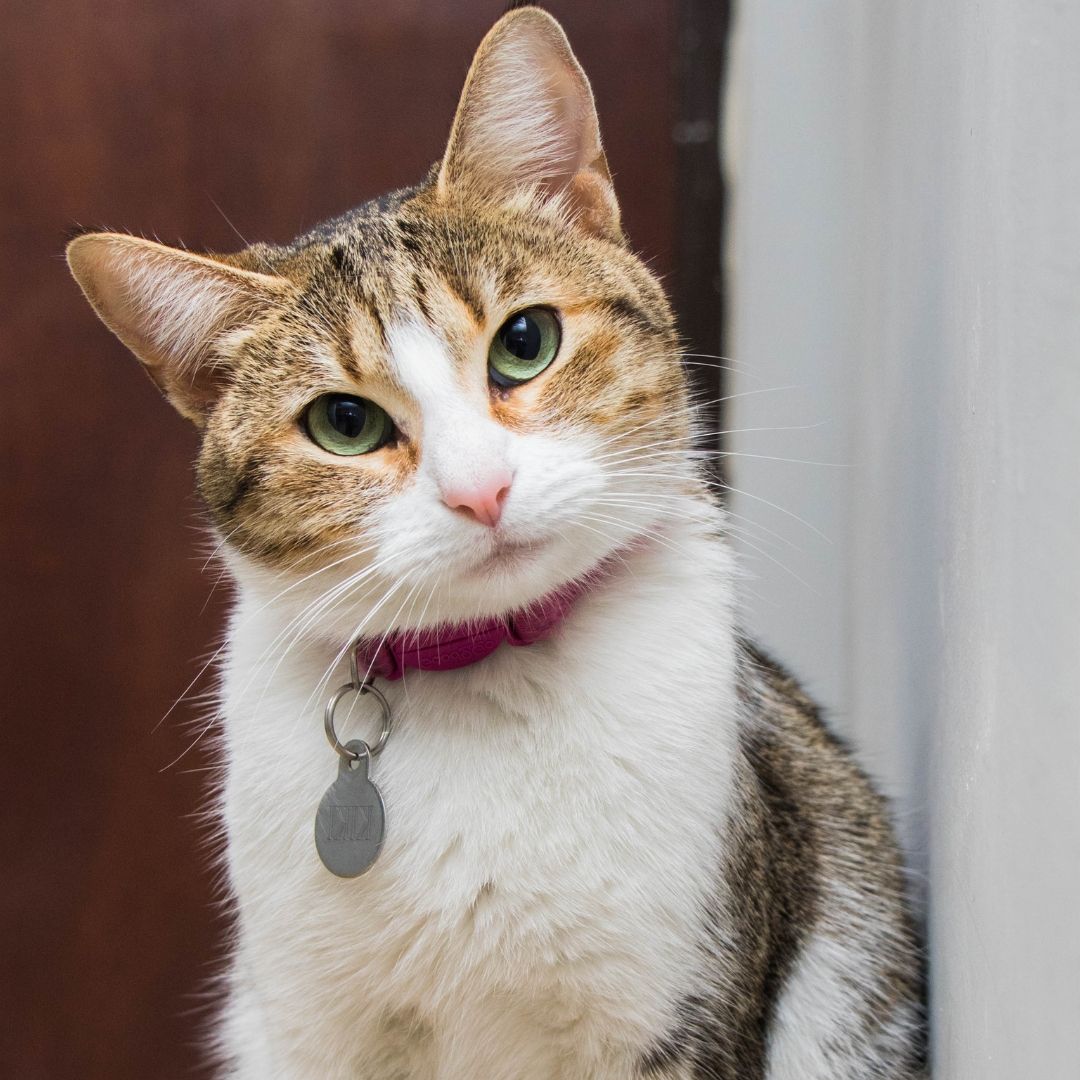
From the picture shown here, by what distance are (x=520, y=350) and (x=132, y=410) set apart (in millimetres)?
905

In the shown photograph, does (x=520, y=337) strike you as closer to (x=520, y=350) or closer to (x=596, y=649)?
(x=520, y=350)

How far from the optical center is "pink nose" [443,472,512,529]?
80cm

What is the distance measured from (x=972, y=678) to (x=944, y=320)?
333 mm

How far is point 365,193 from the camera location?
1.67 metres

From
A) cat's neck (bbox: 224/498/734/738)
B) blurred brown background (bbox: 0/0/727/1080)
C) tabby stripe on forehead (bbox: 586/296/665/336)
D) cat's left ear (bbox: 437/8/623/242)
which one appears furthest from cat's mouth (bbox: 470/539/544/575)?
blurred brown background (bbox: 0/0/727/1080)

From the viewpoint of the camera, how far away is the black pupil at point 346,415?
3.01ft

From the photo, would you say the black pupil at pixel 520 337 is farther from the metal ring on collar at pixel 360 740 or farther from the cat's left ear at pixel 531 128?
the metal ring on collar at pixel 360 740

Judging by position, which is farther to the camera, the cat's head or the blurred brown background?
the blurred brown background

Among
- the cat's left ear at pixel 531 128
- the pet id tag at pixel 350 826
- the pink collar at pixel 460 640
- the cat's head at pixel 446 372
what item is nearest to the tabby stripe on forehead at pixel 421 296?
the cat's head at pixel 446 372

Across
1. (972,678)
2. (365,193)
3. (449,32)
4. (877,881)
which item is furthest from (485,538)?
(449,32)

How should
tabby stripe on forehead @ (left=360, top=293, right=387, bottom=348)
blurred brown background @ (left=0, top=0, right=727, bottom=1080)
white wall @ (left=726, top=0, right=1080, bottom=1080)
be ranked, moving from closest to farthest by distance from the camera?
white wall @ (left=726, top=0, right=1080, bottom=1080) → tabby stripe on forehead @ (left=360, top=293, right=387, bottom=348) → blurred brown background @ (left=0, top=0, right=727, bottom=1080)

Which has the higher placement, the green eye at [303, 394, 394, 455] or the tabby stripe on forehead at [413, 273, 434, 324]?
the tabby stripe on forehead at [413, 273, 434, 324]

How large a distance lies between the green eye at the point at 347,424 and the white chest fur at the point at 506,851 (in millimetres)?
185

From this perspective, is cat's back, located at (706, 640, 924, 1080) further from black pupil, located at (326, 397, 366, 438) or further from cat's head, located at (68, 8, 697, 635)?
black pupil, located at (326, 397, 366, 438)
